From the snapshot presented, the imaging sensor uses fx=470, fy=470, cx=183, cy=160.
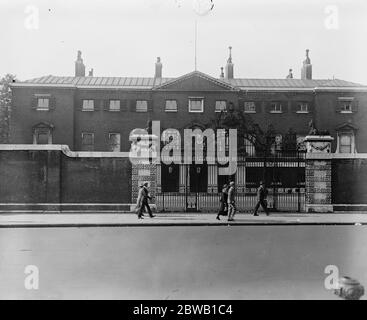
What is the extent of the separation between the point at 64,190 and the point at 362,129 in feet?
97.3

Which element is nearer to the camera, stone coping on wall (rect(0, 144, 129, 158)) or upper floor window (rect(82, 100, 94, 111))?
stone coping on wall (rect(0, 144, 129, 158))

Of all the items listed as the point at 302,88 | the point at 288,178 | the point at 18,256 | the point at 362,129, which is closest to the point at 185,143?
the point at 288,178

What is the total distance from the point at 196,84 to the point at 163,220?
25.8m

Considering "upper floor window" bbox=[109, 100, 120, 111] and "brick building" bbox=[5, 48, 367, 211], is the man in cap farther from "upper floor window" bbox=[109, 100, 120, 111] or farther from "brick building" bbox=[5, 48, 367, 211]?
"upper floor window" bbox=[109, 100, 120, 111]

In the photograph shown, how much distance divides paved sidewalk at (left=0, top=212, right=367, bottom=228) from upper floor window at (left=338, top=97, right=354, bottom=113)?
917 inches

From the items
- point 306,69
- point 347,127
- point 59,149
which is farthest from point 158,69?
point 59,149

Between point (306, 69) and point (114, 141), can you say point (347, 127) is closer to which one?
point (306, 69)

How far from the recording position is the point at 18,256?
1020 cm

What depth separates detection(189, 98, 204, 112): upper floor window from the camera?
41875mm

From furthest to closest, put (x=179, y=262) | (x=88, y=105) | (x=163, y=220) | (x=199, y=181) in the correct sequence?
(x=88, y=105), (x=199, y=181), (x=163, y=220), (x=179, y=262)

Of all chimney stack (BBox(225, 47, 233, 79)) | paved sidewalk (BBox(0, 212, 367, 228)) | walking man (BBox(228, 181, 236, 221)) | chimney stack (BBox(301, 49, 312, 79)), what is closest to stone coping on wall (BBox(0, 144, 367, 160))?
paved sidewalk (BBox(0, 212, 367, 228))

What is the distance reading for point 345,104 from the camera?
138 feet

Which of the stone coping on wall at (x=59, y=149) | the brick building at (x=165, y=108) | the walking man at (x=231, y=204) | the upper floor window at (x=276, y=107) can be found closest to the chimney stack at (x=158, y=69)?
the brick building at (x=165, y=108)
